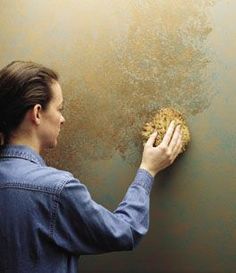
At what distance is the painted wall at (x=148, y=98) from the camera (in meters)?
1.19

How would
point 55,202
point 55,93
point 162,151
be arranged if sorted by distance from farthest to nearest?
point 162,151 → point 55,93 → point 55,202

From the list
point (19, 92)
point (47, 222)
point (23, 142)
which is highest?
point (19, 92)

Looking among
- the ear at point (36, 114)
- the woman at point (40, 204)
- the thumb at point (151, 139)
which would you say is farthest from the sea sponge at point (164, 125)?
the ear at point (36, 114)

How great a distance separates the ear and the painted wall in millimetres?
317

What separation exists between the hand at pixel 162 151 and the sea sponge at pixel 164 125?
0.01 meters

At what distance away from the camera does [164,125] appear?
1180 millimetres

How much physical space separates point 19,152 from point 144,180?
0.33m

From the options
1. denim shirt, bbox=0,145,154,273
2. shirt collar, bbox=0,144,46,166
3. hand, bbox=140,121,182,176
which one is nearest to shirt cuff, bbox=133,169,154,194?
hand, bbox=140,121,182,176

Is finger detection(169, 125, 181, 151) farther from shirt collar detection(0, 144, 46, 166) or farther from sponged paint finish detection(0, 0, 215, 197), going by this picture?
shirt collar detection(0, 144, 46, 166)

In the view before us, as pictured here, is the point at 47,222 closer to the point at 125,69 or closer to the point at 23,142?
the point at 23,142

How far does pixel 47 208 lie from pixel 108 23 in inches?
24.3

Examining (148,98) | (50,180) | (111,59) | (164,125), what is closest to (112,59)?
(111,59)

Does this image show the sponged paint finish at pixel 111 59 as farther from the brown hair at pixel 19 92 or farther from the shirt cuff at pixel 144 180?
the brown hair at pixel 19 92

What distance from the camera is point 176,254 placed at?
1270mm
